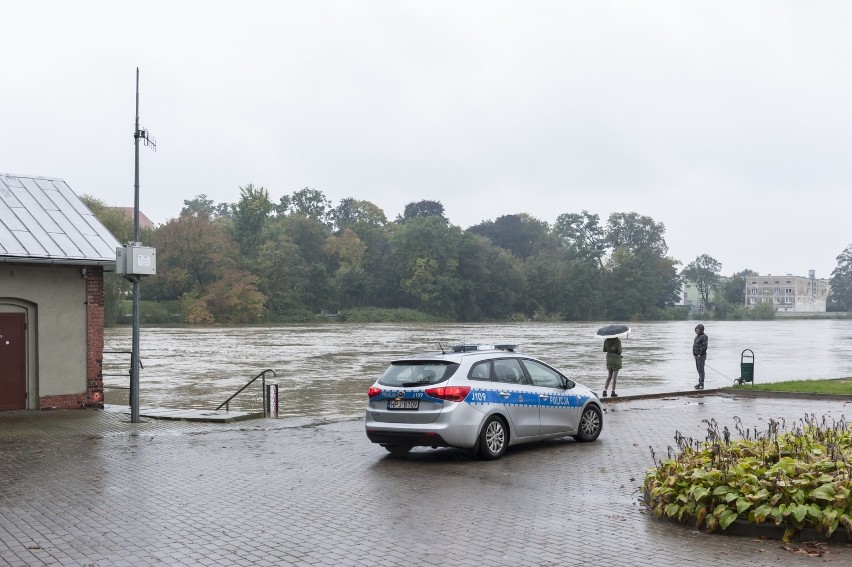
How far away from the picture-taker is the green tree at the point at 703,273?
186 meters

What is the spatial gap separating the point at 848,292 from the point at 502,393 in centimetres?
20569

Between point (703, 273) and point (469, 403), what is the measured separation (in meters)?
185

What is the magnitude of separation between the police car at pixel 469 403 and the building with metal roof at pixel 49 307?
355 inches

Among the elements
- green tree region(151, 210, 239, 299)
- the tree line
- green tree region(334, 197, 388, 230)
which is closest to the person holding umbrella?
the tree line

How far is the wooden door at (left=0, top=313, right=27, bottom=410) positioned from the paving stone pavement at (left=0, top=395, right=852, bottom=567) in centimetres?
312

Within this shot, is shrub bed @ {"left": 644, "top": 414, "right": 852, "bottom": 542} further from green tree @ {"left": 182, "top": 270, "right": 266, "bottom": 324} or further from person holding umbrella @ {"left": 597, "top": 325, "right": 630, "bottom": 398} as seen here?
green tree @ {"left": 182, "top": 270, "right": 266, "bottom": 324}

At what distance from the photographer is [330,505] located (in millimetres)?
9250

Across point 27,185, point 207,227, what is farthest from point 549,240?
point 27,185

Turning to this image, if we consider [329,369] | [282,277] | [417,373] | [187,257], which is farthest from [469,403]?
[282,277]

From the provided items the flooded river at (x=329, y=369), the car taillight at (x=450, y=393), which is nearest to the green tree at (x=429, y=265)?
the flooded river at (x=329, y=369)

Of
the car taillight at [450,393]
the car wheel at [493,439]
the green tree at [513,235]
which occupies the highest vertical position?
the green tree at [513,235]

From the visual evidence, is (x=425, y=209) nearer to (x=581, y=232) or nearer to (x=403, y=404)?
(x=581, y=232)

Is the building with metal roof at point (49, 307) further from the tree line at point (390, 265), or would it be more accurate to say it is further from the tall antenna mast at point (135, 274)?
the tree line at point (390, 265)

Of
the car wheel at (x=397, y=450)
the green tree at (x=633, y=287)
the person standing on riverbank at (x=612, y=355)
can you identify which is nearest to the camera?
the car wheel at (x=397, y=450)
